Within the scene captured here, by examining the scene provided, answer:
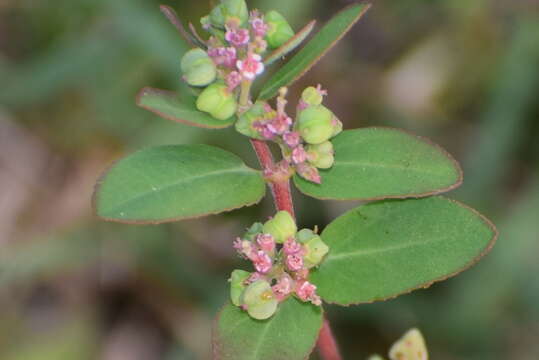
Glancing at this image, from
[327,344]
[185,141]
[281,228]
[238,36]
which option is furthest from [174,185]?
[185,141]

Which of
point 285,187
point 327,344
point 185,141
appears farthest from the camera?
point 185,141

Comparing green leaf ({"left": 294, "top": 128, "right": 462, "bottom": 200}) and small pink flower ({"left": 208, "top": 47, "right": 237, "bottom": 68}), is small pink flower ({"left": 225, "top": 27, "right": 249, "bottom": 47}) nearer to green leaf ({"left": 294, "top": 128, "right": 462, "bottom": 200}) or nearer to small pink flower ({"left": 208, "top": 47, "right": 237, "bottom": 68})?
small pink flower ({"left": 208, "top": 47, "right": 237, "bottom": 68})

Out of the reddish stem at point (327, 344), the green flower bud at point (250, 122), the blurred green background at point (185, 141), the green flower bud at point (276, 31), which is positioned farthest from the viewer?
the blurred green background at point (185, 141)

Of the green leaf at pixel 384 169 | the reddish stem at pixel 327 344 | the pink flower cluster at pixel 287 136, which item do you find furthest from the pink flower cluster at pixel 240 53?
the reddish stem at pixel 327 344

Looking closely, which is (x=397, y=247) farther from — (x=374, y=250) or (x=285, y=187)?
(x=285, y=187)

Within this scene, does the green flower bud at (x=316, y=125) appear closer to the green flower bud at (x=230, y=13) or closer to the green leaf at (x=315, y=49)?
the green leaf at (x=315, y=49)

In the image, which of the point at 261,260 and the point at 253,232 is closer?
the point at 261,260

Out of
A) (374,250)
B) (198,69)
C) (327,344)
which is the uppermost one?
(198,69)

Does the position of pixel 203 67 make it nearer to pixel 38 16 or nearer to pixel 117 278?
pixel 117 278
